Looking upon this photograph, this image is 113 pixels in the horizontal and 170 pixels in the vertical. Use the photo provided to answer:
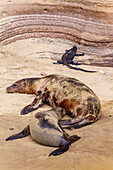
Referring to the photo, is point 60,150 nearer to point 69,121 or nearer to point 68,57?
point 69,121

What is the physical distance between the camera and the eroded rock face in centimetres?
998

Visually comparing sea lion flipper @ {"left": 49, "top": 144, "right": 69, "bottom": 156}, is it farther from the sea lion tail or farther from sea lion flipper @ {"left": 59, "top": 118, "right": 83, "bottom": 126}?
sea lion flipper @ {"left": 59, "top": 118, "right": 83, "bottom": 126}

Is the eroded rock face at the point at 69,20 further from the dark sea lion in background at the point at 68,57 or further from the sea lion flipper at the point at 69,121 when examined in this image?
the sea lion flipper at the point at 69,121

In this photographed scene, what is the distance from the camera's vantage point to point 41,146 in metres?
3.51

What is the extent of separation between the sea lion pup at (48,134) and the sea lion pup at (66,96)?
23.1 inches

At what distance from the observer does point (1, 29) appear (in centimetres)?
957

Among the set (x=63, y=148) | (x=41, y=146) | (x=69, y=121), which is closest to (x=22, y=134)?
(x=41, y=146)

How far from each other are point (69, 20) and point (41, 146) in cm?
751

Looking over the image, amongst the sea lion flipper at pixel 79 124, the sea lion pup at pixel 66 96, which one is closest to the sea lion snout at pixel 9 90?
the sea lion pup at pixel 66 96

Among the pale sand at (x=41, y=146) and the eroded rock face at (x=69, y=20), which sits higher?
the eroded rock face at (x=69, y=20)

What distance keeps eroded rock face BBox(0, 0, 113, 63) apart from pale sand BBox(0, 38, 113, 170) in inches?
64.0

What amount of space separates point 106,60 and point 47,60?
2056 mm

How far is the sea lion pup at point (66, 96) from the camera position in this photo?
4470 millimetres

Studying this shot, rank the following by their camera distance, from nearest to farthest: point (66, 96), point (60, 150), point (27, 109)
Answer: point (60, 150), point (27, 109), point (66, 96)
